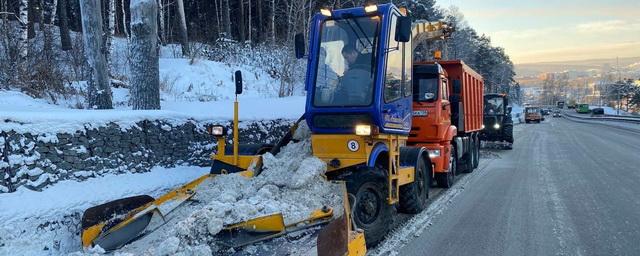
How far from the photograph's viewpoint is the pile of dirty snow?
4453mm

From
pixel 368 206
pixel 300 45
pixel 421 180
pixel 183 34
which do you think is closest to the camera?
pixel 368 206

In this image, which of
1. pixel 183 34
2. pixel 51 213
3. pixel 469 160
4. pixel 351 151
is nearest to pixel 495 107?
pixel 469 160

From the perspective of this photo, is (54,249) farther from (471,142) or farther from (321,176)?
(471,142)

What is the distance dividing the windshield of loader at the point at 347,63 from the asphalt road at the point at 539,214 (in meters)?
1.97

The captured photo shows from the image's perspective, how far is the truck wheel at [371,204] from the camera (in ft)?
19.2

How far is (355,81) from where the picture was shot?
6.36 metres

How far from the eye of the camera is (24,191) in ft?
Answer: 18.3

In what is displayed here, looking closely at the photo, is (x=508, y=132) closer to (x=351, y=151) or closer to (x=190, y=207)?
(x=351, y=151)

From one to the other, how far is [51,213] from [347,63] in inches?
153

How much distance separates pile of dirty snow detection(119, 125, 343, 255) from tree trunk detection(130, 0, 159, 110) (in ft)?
12.7

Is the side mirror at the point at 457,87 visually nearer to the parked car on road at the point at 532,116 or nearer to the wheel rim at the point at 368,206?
the wheel rim at the point at 368,206

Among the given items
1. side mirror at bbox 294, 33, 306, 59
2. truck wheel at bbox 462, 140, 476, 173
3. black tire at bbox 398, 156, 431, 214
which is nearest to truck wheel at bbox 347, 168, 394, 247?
black tire at bbox 398, 156, 431, 214

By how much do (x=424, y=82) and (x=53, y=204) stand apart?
22.9 feet

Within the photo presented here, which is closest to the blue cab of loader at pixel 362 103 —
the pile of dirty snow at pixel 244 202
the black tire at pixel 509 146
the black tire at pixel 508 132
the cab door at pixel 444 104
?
the pile of dirty snow at pixel 244 202
